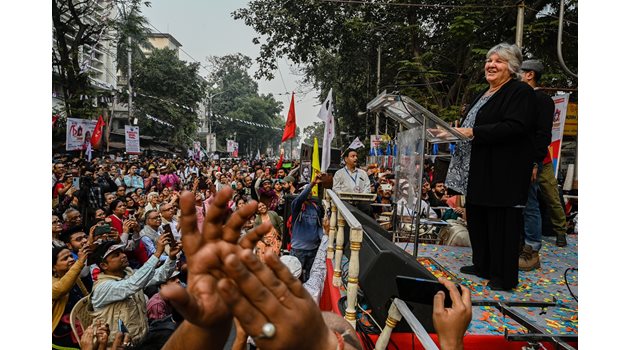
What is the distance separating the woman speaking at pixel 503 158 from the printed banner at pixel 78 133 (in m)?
11.6

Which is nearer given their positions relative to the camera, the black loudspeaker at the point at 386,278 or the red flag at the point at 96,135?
the black loudspeaker at the point at 386,278

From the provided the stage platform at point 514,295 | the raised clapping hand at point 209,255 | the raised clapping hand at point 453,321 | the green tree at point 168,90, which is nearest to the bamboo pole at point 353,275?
the stage platform at point 514,295

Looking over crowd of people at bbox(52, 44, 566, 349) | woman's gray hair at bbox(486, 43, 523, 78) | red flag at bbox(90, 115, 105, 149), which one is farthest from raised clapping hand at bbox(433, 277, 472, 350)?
red flag at bbox(90, 115, 105, 149)

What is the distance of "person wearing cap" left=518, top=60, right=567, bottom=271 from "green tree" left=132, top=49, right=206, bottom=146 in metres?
36.2

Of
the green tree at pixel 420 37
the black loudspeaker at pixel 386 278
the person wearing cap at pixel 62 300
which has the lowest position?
the person wearing cap at pixel 62 300

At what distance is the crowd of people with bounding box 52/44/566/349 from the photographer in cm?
100

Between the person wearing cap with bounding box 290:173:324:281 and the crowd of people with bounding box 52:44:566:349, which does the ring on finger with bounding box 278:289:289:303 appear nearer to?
the crowd of people with bounding box 52:44:566:349

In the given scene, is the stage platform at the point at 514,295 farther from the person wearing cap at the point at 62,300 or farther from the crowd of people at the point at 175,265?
the person wearing cap at the point at 62,300

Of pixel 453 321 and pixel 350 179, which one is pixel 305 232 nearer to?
pixel 350 179

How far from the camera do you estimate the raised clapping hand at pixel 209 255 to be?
109 cm

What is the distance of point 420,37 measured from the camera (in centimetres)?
1630

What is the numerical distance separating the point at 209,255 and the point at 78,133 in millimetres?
12656

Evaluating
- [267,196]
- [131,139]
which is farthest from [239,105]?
[267,196]

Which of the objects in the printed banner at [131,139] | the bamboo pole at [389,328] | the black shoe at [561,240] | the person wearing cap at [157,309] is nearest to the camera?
the bamboo pole at [389,328]
